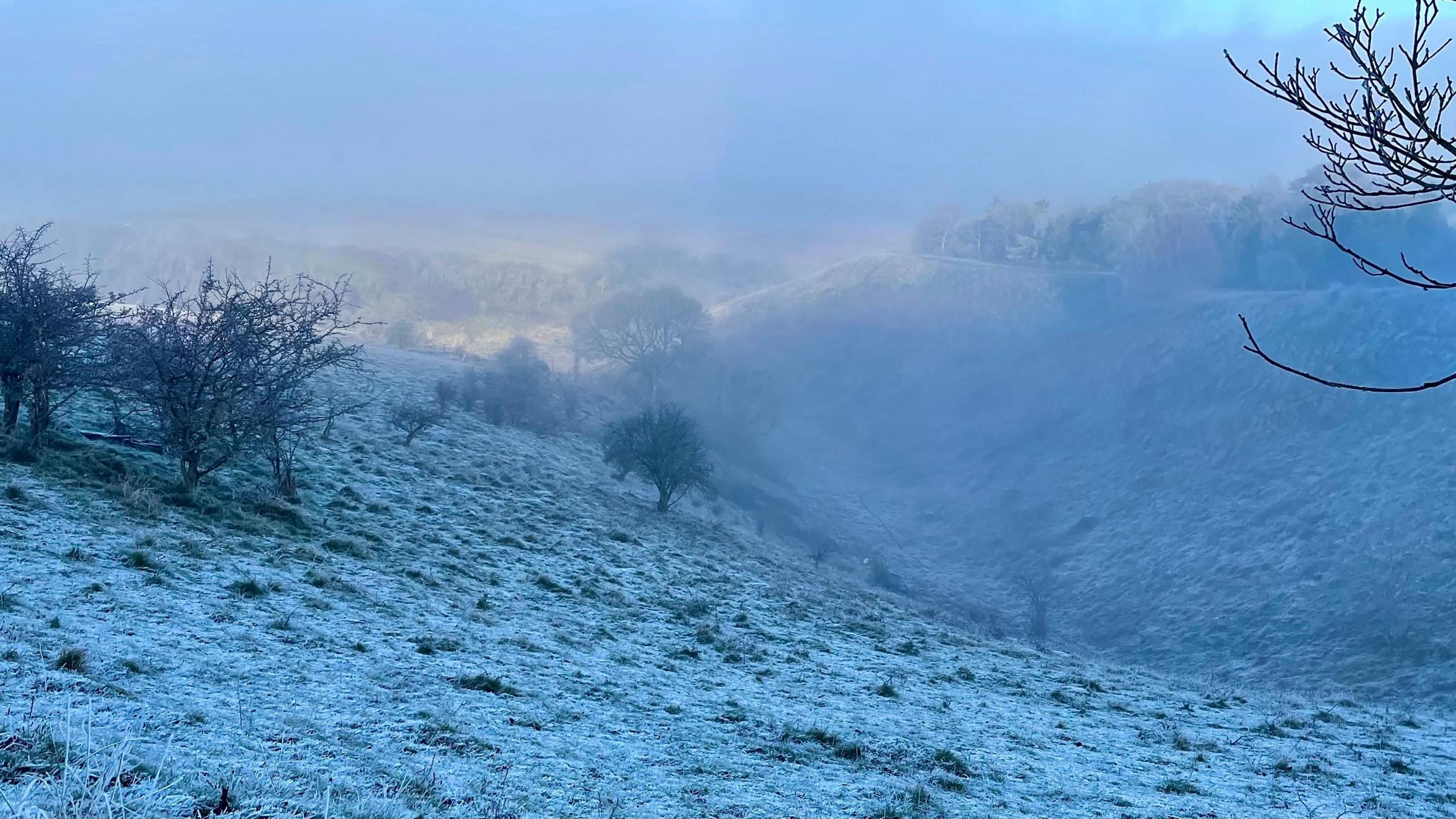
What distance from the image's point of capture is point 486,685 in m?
9.91

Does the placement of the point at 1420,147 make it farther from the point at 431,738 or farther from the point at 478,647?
the point at 478,647

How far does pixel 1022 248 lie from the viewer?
116 meters

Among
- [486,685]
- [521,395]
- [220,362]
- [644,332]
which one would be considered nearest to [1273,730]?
[486,685]

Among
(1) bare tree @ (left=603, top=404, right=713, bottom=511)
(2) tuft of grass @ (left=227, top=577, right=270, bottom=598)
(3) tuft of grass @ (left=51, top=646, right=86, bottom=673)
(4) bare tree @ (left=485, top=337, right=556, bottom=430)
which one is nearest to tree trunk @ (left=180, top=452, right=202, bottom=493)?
(2) tuft of grass @ (left=227, top=577, right=270, bottom=598)

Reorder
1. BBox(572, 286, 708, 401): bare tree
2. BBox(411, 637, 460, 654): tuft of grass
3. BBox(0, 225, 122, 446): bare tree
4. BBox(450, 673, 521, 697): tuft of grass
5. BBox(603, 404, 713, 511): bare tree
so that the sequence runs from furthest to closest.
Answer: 1. BBox(572, 286, 708, 401): bare tree
2. BBox(603, 404, 713, 511): bare tree
3. BBox(0, 225, 122, 446): bare tree
4. BBox(411, 637, 460, 654): tuft of grass
5. BBox(450, 673, 521, 697): tuft of grass

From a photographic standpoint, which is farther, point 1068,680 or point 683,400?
point 683,400

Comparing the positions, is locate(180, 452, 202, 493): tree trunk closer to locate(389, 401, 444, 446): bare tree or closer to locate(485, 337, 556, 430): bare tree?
locate(389, 401, 444, 446): bare tree

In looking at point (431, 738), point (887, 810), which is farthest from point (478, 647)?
point (887, 810)

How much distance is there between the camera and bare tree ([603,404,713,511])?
33.8m

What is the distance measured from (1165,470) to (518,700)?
183 feet

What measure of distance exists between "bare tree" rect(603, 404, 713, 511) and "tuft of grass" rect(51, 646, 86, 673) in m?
26.0

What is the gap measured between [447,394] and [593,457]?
839 cm

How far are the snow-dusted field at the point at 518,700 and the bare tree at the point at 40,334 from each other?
4.94 ft

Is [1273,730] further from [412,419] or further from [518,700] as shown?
[412,419]
